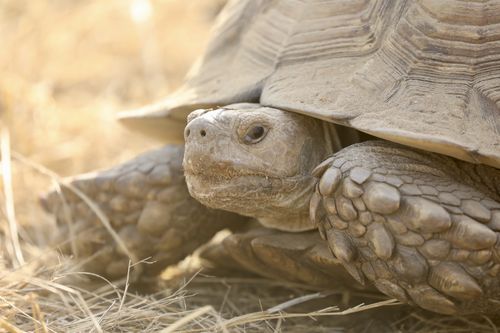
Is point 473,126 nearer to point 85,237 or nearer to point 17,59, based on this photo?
point 85,237

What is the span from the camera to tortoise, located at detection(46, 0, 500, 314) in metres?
1.83

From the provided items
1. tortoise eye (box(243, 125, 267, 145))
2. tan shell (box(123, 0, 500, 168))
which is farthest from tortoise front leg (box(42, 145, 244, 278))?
tortoise eye (box(243, 125, 267, 145))

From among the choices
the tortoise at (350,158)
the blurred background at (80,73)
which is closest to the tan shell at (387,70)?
the tortoise at (350,158)

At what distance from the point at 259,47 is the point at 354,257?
2.93 feet

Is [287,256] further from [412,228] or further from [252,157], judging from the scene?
[412,228]

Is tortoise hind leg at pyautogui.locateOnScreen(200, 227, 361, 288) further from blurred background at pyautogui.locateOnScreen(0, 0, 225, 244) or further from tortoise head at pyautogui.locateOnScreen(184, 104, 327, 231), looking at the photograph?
blurred background at pyautogui.locateOnScreen(0, 0, 225, 244)

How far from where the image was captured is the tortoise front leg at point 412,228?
179 centimetres

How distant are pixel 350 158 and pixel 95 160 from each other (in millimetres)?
2653

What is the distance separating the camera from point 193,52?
6.94 meters

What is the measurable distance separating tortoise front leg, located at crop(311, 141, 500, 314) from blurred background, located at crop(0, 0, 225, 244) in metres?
1.50

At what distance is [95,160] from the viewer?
4316mm

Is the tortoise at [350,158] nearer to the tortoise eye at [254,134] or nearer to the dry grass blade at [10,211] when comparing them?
the tortoise eye at [254,134]

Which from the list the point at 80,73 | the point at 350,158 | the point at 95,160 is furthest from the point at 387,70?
the point at 80,73

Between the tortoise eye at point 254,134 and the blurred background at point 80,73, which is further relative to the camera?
the blurred background at point 80,73
